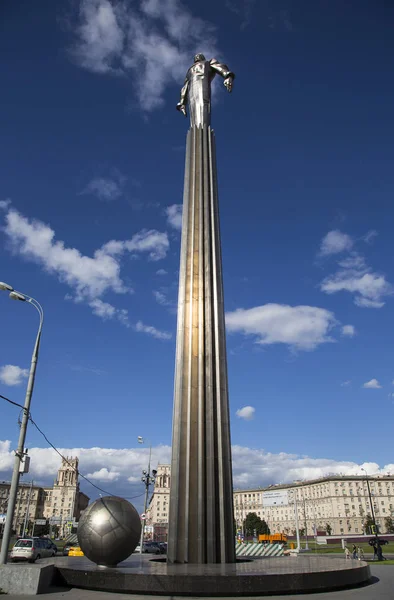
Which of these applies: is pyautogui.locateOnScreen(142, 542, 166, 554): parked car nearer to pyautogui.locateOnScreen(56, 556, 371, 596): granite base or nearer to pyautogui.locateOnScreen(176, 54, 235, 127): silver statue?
pyautogui.locateOnScreen(56, 556, 371, 596): granite base

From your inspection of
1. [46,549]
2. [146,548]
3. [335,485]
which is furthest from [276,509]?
[46,549]

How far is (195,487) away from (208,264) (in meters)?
9.35

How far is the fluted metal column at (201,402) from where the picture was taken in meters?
14.8

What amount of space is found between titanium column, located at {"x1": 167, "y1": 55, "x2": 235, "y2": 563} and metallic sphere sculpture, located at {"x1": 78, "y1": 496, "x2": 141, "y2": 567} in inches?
104

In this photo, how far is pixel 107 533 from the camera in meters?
12.5

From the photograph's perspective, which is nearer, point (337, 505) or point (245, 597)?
point (245, 597)

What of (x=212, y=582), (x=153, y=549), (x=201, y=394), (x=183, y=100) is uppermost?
(x=183, y=100)

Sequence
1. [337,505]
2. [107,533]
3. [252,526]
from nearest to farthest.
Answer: [107,533] → [252,526] → [337,505]

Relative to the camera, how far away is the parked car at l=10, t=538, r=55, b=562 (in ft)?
76.2

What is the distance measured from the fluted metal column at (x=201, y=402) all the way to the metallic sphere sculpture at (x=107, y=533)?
8.58 ft

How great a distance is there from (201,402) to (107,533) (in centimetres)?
573

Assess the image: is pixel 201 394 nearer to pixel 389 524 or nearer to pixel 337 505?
pixel 389 524

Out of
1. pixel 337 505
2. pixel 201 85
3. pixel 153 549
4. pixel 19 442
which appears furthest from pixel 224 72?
pixel 337 505

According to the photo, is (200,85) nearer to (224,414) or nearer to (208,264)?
(208,264)
